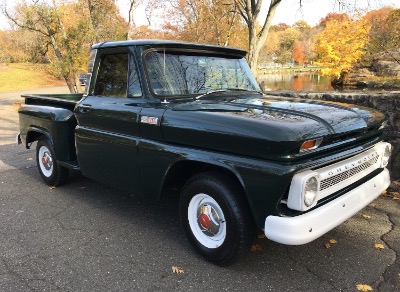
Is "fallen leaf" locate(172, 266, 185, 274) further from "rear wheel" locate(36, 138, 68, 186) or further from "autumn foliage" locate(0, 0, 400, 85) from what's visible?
"autumn foliage" locate(0, 0, 400, 85)

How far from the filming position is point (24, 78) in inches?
1350

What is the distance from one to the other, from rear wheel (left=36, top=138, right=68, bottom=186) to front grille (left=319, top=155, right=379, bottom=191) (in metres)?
3.70

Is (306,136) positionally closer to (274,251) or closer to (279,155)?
(279,155)

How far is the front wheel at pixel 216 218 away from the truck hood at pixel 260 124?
0.33 metres

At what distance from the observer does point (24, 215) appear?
424 cm

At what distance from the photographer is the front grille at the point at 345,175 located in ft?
8.86

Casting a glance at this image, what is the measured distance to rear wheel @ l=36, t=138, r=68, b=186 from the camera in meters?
5.06

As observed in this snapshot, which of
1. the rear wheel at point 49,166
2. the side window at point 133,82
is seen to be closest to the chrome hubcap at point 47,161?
the rear wheel at point 49,166

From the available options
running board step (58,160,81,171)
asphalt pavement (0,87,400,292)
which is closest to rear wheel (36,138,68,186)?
running board step (58,160,81,171)

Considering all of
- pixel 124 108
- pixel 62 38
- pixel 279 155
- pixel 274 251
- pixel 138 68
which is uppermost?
pixel 62 38

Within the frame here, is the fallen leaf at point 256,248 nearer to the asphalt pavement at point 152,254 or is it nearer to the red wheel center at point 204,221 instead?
the asphalt pavement at point 152,254

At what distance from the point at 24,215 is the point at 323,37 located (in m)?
36.1

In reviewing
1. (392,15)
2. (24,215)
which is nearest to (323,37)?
(392,15)

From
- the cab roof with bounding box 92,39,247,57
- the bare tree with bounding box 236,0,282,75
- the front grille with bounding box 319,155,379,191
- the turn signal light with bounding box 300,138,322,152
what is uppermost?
the bare tree with bounding box 236,0,282,75
